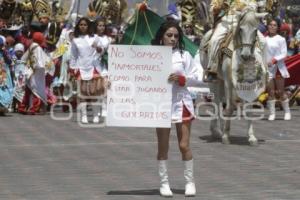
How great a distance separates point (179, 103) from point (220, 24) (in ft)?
20.8

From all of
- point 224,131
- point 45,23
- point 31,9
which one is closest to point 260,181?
point 224,131

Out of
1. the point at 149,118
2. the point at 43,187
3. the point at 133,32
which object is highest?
the point at 133,32

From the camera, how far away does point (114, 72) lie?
38.7 ft

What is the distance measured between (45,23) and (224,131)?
8978 mm

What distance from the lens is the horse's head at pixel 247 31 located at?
16.4 m

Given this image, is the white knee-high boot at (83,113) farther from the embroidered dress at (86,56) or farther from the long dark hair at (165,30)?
the long dark hair at (165,30)

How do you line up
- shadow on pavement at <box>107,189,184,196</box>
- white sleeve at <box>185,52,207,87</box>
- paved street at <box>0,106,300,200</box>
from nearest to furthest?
white sleeve at <box>185,52,207,87</box> < shadow on pavement at <box>107,189,184,196</box> < paved street at <box>0,106,300,200</box>

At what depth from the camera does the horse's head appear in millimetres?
16391

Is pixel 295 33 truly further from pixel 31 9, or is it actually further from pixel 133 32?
pixel 133 32

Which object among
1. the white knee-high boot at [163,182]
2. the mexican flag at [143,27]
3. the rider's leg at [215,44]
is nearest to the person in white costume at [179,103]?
the white knee-high boot at [163,182]

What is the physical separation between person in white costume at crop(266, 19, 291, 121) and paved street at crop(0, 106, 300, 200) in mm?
1118

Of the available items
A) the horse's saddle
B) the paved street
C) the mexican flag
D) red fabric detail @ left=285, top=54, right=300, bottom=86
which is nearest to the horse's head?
the horse's saddle

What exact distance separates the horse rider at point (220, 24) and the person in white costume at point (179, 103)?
5308 mm

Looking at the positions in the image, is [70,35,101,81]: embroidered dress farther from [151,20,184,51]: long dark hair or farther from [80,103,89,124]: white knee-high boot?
[151,20,184,51]: long dark hair
